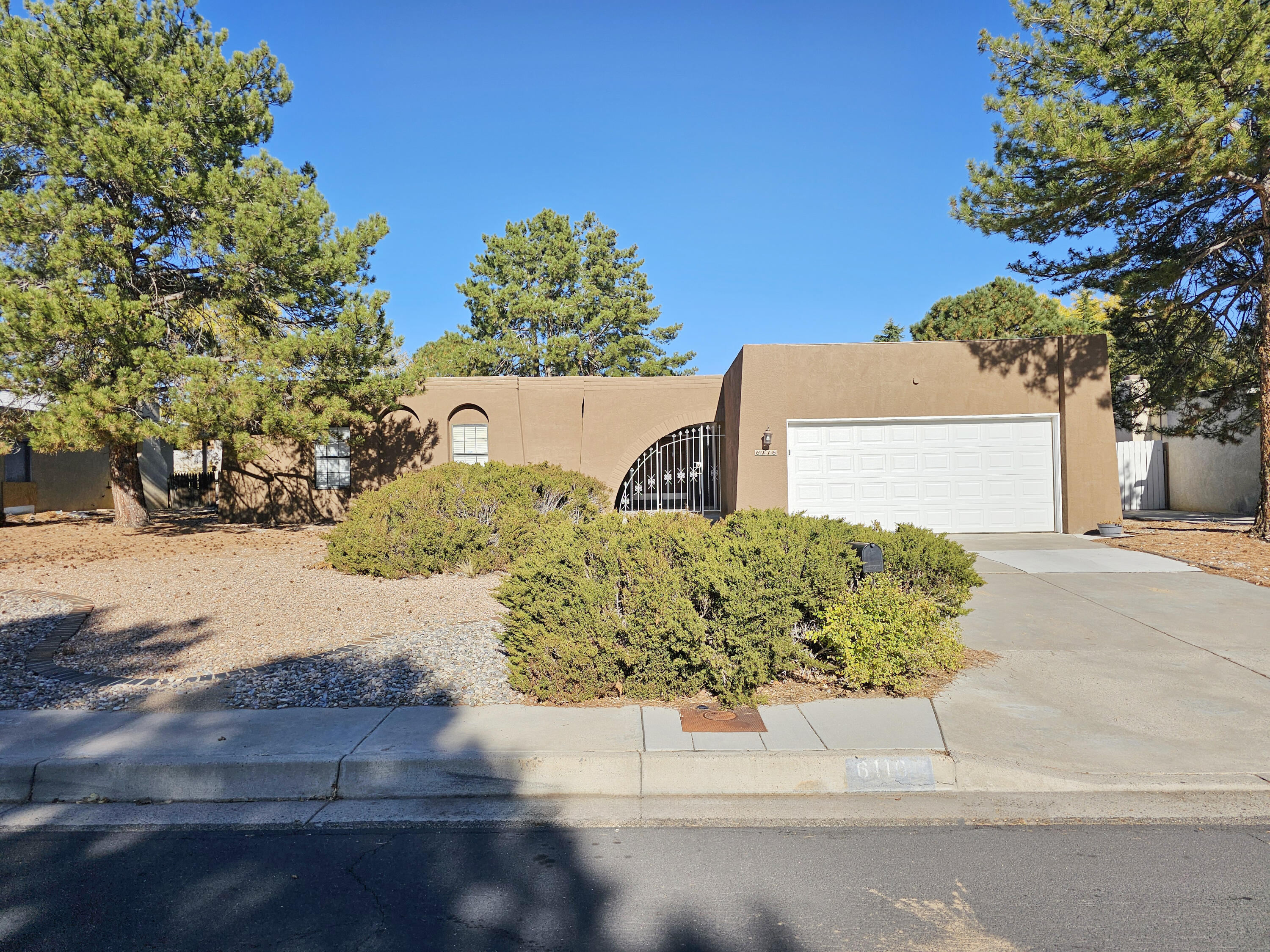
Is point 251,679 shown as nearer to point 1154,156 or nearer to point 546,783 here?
point 546,783

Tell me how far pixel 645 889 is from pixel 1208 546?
39.2 ft

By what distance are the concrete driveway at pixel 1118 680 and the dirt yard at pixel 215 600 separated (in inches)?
195

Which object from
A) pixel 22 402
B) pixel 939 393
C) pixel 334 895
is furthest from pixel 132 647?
pixel 22 402

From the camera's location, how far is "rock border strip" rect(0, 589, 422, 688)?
5785 mm

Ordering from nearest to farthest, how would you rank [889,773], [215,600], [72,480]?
[889,773] < [215,600] < [72,480]

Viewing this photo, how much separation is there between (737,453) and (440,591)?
720 centimetres

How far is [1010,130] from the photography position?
11.7 m

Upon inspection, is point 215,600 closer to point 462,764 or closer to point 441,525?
point 441,525

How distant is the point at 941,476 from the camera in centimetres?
1394

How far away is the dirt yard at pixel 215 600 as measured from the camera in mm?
6508

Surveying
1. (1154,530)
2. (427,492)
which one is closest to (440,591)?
(427,492)

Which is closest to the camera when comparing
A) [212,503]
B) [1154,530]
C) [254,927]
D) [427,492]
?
[254,927]

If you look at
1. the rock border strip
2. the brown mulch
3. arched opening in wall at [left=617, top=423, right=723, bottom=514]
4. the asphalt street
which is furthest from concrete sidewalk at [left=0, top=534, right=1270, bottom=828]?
arched opening in wall at [left=617, top=423, right=723, bottom=514]

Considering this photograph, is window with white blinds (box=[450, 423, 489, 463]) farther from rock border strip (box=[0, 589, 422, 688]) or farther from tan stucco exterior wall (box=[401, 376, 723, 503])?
rock border strip (box=[0, 589, 422, 688])
